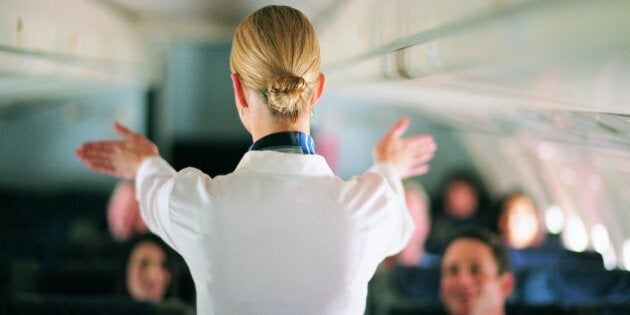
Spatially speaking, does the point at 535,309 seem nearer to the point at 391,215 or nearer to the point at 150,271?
the point at 150,271

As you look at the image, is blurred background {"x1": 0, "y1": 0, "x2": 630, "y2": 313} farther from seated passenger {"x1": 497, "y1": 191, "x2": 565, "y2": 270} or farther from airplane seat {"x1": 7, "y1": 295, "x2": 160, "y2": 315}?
seated passenger {"x1": 497, "y1": 191, "x2": 565, "y2": 270}

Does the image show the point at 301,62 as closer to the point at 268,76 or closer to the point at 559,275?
the point at 268,76

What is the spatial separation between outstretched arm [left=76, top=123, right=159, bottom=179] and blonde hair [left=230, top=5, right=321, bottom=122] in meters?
0.38

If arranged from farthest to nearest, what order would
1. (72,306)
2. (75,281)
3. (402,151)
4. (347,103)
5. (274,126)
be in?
(347,103) < (75,281) < (72,306) < (402,151) < (274,126)

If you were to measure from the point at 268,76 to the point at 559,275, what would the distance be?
436 cm

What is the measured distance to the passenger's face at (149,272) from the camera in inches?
205

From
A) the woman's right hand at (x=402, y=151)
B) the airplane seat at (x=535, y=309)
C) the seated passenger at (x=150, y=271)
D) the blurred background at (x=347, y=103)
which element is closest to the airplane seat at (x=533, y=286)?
the blurred background at (x=347, y=103)

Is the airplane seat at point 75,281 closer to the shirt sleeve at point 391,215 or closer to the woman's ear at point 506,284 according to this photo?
the woman's ear at point 506,284

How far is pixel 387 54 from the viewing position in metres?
3.42

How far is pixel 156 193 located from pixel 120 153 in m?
0.29

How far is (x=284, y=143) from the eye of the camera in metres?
1.93

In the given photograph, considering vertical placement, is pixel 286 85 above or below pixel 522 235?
above

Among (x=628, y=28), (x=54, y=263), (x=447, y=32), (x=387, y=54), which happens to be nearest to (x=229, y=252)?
(x=628, y=28)

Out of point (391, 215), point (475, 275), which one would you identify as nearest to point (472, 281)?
point (475, 275)
